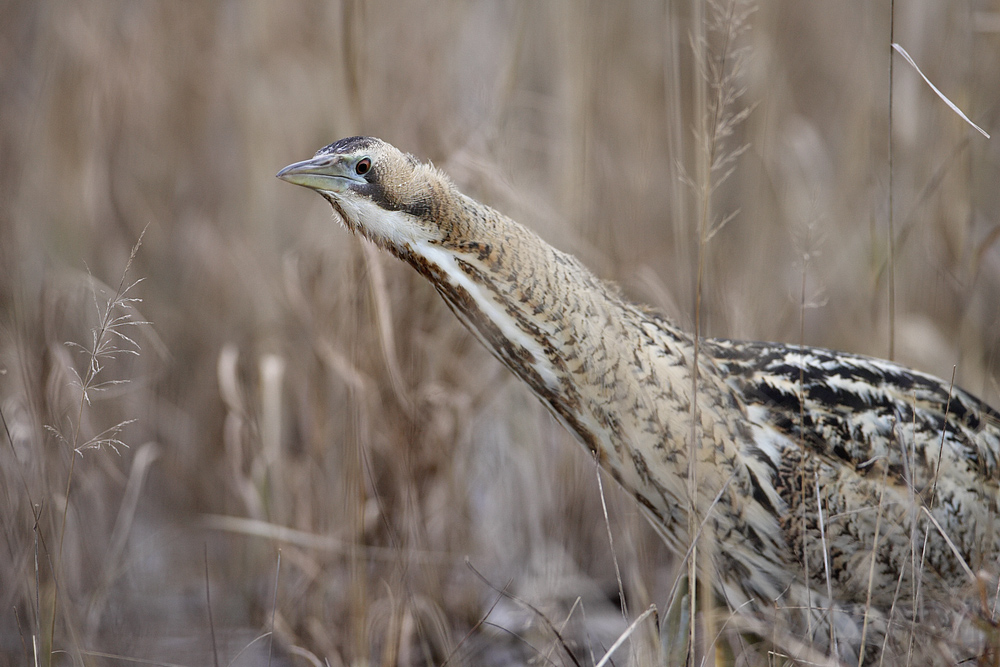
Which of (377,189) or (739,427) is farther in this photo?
(739,427)

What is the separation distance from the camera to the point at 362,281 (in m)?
1.60

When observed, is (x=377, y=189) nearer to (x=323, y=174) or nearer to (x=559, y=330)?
(x=323, y=174)

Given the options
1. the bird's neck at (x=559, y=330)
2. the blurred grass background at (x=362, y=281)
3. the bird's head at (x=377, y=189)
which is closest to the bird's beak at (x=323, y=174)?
the bird's head at (x=377, y=189)

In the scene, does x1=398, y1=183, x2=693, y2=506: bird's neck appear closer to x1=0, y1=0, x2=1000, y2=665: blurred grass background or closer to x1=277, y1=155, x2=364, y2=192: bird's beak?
x1=277, y1=155, x2=364, y2=192: bird's beak

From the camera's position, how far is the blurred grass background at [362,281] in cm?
182

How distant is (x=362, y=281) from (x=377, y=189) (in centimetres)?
45

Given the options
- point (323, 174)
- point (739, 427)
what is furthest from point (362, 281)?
point (739, 427)

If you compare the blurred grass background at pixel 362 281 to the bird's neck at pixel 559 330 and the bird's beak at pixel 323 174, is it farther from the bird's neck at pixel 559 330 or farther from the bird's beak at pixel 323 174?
the bird's beak at pixel 323 174

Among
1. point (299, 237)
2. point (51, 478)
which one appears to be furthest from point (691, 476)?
point (299, 237)

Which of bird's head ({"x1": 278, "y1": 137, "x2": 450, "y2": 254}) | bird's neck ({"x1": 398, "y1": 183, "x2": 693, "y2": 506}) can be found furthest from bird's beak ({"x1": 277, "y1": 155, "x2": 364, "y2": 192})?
bird's neck ({"x1": 398, "y1": 183, "x2": 693, "y2": 506})

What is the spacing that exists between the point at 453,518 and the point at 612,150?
4.19 ft

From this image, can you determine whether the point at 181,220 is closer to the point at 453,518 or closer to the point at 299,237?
the point at 299,237

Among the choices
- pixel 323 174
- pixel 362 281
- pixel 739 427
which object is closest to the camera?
pixel 323 174

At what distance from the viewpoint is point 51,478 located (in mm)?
1688
